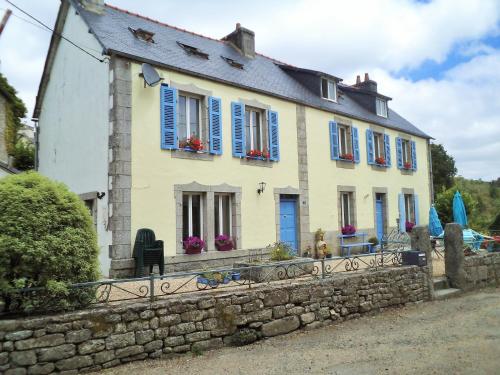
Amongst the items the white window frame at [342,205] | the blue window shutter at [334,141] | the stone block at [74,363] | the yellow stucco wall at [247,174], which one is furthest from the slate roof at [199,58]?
the stone block at [74,363]

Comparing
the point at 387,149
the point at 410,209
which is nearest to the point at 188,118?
the point at 387,149

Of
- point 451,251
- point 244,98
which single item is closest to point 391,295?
point 451,251

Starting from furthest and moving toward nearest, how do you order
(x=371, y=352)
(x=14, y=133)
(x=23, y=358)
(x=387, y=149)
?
1. (x=14, y=133)
2. (x=387, y=149)
3. (x=371, y=352)
4. (x=23, y=358)

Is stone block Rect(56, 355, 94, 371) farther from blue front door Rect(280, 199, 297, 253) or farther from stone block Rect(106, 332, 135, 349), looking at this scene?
blue front door Rect(280, 199, 297, 253)

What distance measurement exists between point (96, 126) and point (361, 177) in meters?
8.73

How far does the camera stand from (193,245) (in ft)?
30.5

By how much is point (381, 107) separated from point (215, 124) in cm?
904

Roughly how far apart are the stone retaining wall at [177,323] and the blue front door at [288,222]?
4.05 m

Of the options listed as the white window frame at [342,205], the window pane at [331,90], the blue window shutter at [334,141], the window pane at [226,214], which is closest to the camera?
the window pane at [226,214]

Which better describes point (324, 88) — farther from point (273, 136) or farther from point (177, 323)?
point (177, 323)

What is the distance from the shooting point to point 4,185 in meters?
4.74

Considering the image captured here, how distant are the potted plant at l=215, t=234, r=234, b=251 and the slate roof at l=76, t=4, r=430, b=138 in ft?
12.5

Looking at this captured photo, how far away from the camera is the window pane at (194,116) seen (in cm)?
996

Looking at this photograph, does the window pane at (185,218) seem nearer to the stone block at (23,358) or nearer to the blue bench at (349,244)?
the stone block at (23,358)
